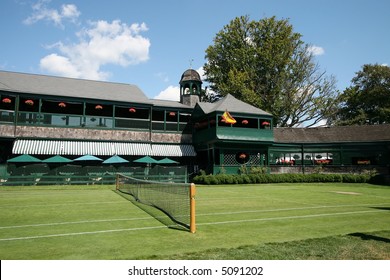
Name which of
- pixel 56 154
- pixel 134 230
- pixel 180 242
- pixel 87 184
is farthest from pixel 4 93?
pixel 180 242

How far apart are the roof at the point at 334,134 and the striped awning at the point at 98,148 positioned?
12.3m

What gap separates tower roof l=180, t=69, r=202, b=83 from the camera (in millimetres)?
40375

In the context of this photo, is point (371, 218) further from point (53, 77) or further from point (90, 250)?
point (53, 77)

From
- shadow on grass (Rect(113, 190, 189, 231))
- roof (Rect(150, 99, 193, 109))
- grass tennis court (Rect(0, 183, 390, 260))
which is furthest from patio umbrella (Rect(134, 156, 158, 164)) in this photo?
grass tennis court (Rect(0, 183, 390, 260))

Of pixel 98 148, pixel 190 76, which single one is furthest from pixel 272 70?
pixel 98 148

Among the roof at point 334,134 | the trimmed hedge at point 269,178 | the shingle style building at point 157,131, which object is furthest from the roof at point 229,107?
the trimmed hedge at point 269,178

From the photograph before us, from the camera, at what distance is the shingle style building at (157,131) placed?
2941cm

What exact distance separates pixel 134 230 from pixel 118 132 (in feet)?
81.7

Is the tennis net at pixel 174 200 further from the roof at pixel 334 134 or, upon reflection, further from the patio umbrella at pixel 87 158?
the roof at pixel 334 134

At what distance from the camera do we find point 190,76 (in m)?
40.6

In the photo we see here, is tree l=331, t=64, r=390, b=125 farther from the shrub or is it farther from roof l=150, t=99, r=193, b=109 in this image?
roof l=150, t=99, r=193, b=109

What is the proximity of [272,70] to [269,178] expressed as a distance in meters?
20.7

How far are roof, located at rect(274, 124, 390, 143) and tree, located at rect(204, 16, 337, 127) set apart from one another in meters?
6.05

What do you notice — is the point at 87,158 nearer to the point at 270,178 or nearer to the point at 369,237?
the point at 270,178
